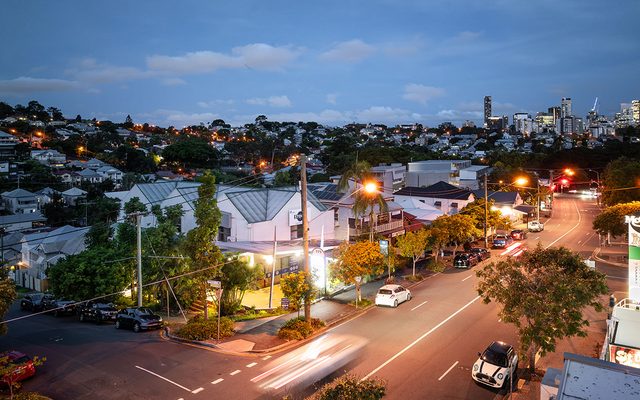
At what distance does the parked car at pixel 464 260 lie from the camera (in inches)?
1618

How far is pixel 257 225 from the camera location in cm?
3788

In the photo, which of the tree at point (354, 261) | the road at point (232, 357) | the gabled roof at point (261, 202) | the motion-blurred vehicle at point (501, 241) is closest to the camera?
the road at point (232, 357)


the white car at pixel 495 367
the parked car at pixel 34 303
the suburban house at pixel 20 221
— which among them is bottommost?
the parked car at pixel 34 303

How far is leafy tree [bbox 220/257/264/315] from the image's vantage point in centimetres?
2769

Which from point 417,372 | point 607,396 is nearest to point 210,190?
point 417,372

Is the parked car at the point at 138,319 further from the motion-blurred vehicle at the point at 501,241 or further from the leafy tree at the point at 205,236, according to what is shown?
the motion-blurred vehicle at the point at 501,241

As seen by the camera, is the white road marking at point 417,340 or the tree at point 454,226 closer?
the white road marking at point 417,340

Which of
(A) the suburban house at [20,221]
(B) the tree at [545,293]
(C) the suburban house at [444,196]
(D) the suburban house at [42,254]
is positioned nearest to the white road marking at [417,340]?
(B) the tree at [545,293]

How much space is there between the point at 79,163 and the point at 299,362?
105676mm

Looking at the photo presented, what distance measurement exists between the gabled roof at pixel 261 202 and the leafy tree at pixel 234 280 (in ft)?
31.0

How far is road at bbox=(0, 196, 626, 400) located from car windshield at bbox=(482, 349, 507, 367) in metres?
1.02

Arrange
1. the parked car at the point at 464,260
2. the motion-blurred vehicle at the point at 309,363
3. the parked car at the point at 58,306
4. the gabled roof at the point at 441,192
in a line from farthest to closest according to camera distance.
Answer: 1. the gabled roof at the point at 441,192
2. the parked car at the point at 464,260
3. the parked car at the point at 58,306
4. the motion-blurred vehicle at the point at 309,363

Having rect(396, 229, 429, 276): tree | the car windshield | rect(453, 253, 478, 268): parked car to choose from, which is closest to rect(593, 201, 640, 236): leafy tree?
rect(453, 253, 478, 268): parked car

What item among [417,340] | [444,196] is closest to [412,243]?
[417,340]
